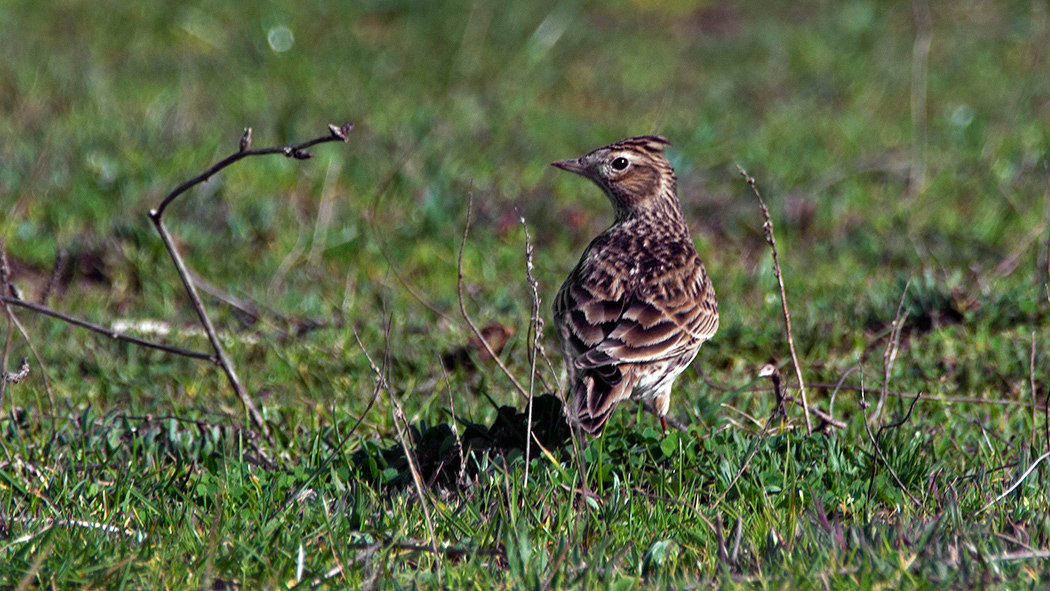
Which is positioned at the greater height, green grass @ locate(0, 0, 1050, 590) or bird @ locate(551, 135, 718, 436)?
bird @ locate(551, 135, 718, 436)

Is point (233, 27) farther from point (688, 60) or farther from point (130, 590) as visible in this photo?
point (130, 590)

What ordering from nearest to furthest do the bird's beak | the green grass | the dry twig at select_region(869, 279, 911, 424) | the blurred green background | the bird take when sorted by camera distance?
the green grass
the dry twig at select_region(869, 279, 911, 424)
the bird
the bird's beak
the blurred green background

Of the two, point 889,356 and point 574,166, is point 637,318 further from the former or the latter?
point 574,166

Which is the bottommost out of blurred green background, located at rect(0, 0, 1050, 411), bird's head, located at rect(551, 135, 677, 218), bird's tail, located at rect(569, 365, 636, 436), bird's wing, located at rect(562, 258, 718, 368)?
blurred green background, located at rect(0, 0, 1050, 411)

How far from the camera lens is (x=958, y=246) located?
6996mm

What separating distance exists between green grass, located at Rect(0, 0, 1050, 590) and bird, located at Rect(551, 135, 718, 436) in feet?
0.81

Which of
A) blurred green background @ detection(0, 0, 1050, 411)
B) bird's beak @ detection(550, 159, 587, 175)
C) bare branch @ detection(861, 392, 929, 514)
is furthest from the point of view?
blurred green background @ detection(0, 0, 1050, 411)

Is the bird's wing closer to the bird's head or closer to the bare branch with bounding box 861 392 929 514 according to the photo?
the bird's head

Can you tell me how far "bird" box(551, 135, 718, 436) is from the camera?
14.1 feet

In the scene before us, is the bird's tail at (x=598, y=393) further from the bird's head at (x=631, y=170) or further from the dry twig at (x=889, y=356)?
the bird's head at (x=631, y=170)

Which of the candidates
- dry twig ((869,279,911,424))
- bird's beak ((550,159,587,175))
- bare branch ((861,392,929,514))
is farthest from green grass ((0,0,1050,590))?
bird's beak ((550,159,587,175))

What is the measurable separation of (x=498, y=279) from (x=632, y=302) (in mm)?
2231

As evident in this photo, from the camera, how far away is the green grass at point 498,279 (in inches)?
138

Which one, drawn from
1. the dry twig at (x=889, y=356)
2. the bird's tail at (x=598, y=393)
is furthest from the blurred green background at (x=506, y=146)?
the bird's tail at (x=598, y=393)
